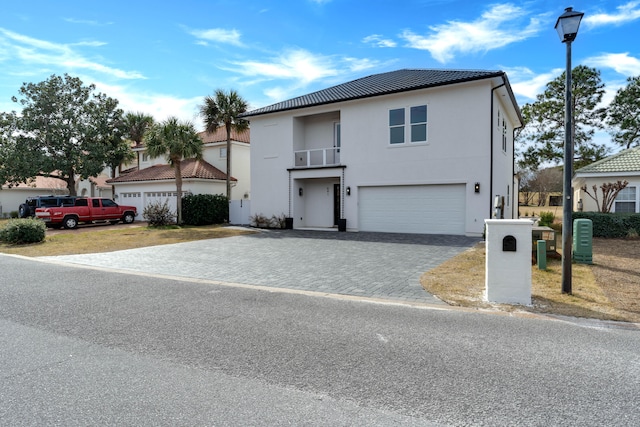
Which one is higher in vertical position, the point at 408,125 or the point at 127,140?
the point at 127,140

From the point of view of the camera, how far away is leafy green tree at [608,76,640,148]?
29.0 metres

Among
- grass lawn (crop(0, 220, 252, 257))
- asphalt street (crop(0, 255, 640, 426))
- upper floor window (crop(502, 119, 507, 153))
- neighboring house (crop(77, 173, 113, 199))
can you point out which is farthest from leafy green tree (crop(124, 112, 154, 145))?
asphalt street (crop(0, 255, 640, 426))

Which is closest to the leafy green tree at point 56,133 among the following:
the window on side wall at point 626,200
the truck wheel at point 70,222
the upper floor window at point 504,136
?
the truck wheel at point 70,222

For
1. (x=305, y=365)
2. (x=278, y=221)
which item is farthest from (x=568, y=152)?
(x=278, y=221)

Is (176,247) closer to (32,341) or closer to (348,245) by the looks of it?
(348,245)

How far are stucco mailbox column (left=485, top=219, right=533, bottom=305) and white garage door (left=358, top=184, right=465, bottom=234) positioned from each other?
424 inches

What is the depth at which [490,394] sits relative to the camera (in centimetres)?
349

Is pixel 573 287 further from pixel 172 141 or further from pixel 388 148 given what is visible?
pixel 172 141

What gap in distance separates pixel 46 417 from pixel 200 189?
25.5 m

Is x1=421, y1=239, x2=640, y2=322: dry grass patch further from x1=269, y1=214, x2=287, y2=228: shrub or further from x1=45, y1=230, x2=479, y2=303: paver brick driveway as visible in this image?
x1=269, y1=214, x2=287, y2=228: shrub

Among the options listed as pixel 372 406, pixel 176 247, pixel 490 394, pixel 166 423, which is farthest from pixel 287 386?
pixel 176 247

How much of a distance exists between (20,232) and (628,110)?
38.6 meters

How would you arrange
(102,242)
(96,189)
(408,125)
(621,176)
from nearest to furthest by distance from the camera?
(102,242) < (408,125) < (621,176) < (96,189)

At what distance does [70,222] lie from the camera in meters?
23.5
